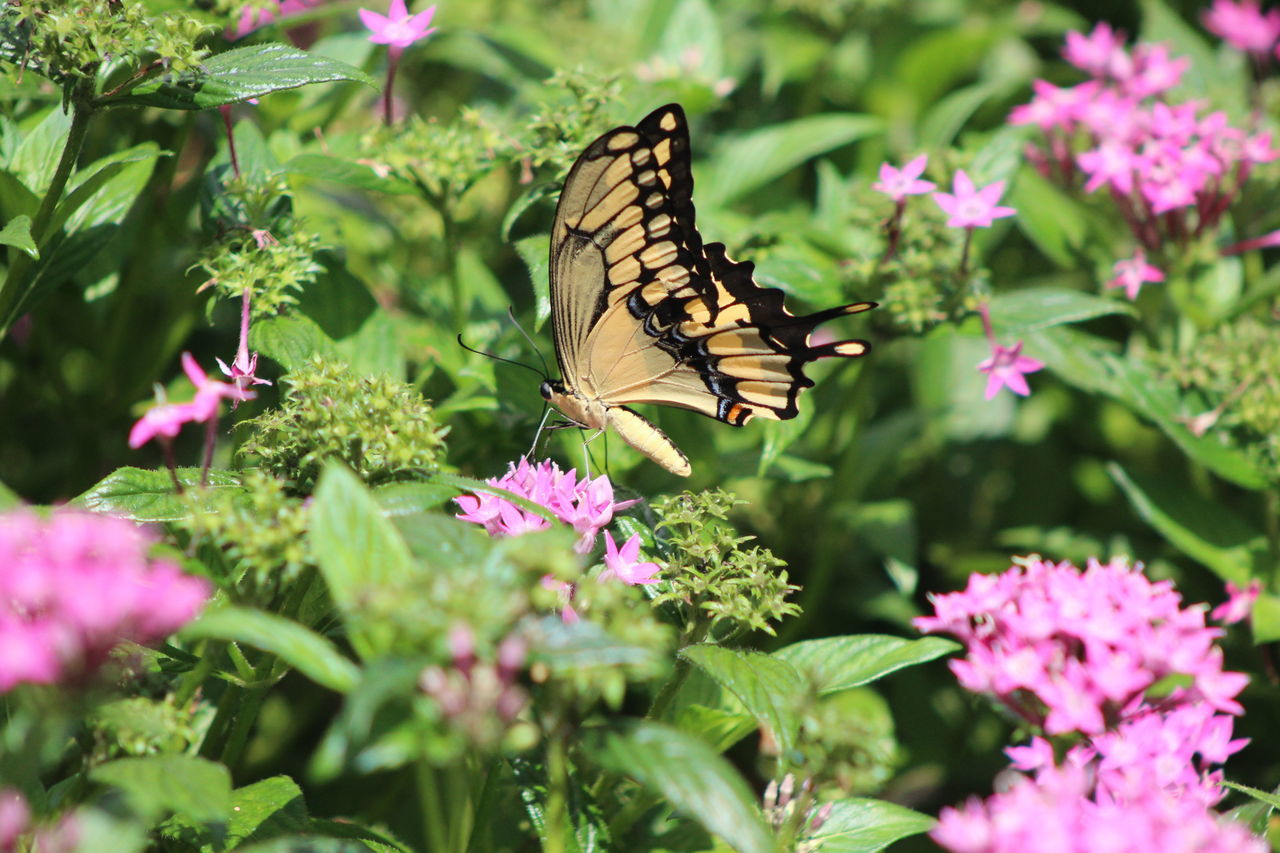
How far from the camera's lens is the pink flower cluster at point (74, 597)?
2.90ft

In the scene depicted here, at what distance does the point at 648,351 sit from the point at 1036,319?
0.69m

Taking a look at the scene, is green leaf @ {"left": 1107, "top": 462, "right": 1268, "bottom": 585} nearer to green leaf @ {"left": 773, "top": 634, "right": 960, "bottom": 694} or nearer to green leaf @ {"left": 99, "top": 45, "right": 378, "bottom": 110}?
green leaf @ {"left": 773, "top": 634, "right": 960, "bottom": 694}

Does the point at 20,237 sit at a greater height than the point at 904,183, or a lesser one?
greater

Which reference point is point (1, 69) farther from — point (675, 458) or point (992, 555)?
point (992, 555)

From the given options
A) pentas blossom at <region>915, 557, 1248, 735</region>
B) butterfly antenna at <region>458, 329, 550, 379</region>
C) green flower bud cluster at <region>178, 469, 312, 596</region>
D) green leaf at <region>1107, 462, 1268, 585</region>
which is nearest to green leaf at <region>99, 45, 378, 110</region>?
butterfly antenna at <region>458, 329, 550, 379</region>

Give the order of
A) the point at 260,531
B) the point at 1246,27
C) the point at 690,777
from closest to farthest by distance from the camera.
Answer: the point at 690,777, the point at 260,531, the point at 1246,27

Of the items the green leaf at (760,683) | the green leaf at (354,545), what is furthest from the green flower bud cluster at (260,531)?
the green leaf at (760,683)

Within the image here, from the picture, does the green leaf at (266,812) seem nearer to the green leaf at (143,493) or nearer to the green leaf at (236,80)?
the green leaf at (143,493)

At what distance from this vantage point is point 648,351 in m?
1.88

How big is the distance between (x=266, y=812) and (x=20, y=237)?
78 cm

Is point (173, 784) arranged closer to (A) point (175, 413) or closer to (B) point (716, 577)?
(A) point (175, 413)

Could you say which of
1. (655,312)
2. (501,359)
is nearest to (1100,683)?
(655,312)

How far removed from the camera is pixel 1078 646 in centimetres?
130

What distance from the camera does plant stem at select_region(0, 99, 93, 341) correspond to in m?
1.44
